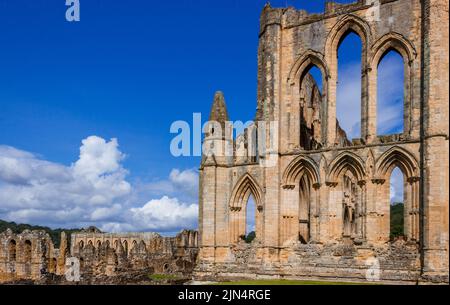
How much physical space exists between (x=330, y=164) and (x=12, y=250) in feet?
62.7

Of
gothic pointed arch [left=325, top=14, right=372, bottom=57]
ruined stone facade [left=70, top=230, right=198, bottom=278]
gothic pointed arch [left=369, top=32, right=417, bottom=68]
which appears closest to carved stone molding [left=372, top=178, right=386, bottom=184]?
gothic pointed arch [left=369, top=32, right=417, bottom=68]

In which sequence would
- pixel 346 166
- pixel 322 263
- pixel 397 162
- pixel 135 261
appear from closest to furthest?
1. pixel 397 162
2. pixel 322 263
3. pixel 346 166
4. pixel 135 261

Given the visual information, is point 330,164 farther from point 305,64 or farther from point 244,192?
point 305,64

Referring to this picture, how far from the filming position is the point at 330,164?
22859 millimetres

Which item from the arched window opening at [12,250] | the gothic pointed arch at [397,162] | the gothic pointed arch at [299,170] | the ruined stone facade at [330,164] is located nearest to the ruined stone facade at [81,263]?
the arched window opening at [12,250]

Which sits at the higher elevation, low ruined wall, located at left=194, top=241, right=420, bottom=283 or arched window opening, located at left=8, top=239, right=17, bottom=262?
low ruined wall, located at left=194, top=241, right=420, bottom=283

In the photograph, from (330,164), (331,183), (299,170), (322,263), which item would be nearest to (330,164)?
(330,164)

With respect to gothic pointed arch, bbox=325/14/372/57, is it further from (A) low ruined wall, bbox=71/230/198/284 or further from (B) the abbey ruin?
(A) low ruined wall, bbox=71/230/198/284

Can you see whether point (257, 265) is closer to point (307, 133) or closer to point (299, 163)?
point (299, 163)

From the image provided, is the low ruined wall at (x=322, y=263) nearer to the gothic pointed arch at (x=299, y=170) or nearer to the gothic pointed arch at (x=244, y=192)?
the gothic pointed arch at (x=244, y=192)

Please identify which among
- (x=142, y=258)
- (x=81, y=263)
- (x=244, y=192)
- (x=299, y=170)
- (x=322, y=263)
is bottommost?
(x=142, y=258)

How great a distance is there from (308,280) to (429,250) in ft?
16.0

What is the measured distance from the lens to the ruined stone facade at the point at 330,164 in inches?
790

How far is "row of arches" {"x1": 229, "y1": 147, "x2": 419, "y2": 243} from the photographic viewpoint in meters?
21.0
